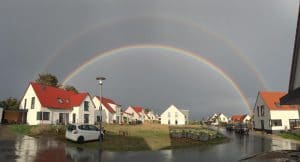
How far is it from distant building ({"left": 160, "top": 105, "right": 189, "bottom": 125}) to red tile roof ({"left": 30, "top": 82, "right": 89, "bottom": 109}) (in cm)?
5475

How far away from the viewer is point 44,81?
88.0m

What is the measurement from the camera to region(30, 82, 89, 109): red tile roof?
5294 centimetres

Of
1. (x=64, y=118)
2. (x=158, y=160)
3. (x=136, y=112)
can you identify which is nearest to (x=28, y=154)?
(x=158, y=160)

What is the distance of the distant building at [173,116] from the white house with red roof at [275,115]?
160 ft

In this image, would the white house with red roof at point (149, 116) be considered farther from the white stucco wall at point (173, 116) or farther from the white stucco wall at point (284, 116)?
the white stucco wall at point (284, 116)

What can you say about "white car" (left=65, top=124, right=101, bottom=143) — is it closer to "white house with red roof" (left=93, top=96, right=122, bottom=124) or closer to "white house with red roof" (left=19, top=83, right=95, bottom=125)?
"white house with red roof" (left=19, top=83, right=95, bottom=125)

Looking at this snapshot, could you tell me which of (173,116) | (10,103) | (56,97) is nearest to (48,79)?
(10,103)

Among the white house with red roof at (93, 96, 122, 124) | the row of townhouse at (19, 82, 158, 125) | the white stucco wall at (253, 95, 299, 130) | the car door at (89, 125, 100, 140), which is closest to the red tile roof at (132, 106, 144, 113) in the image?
the white house with red roof at (93, 96, 122, 124)

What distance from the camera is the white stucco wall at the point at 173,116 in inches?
4341

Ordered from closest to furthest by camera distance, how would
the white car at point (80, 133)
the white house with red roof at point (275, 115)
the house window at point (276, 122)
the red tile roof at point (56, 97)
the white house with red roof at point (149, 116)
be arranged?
the white car at point (80, 133) → the red tile roof at point (56, 97) → the house window at point (276, 122) → the white house with red roof at point (275, 115) → the white house with red roof at point (149, 116)

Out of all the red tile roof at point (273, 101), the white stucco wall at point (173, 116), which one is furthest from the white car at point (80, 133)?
the white stucco wall at point (173, 116)

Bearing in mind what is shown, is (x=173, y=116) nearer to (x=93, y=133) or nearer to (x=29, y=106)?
(x=29, y=106)

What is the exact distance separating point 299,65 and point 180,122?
94.2m

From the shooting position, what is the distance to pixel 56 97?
57250 millimetres
